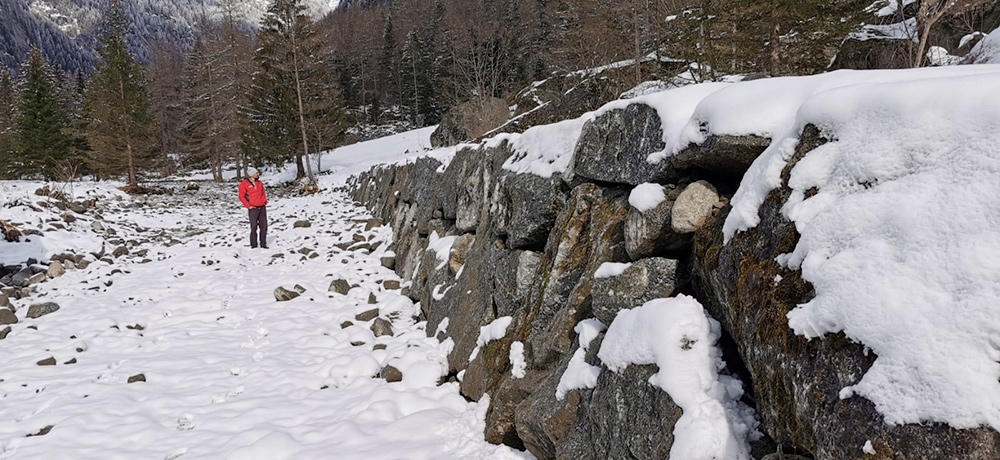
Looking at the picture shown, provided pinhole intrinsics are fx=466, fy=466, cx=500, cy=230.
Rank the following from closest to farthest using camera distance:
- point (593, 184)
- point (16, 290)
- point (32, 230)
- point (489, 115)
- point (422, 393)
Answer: point (593, 184)
point (422, 393)
point (16, 290)
point (32, 230)
point (489, 115)

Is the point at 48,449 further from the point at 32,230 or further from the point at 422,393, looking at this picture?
the point at 32,230

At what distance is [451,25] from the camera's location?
1826 inches

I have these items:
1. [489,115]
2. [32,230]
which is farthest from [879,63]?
[32,230]

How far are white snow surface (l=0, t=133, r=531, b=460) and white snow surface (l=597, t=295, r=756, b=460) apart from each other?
4.44ft

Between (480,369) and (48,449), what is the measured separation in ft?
11.0

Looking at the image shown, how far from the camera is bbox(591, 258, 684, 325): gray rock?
2539 millimetres

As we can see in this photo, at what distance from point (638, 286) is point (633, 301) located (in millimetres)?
88

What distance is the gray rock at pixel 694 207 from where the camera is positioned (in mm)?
2412

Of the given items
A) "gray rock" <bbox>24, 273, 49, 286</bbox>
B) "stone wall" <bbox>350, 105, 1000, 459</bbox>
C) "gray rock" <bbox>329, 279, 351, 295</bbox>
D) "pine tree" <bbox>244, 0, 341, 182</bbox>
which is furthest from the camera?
"pine tree" <bbox>244, 0, 341, 182</bbox>

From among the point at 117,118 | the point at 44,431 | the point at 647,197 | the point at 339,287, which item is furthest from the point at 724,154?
the point at 117,118

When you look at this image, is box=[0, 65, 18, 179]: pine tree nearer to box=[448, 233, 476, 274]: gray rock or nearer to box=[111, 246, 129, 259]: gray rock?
box=[111, 246, 129, 259]: gray rock

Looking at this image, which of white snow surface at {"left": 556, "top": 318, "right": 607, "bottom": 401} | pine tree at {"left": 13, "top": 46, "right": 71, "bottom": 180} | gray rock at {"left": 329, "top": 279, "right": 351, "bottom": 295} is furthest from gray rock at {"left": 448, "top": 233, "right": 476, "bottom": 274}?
pine tree at {"left": 13, "top": 46, "right": 71, "bottom": 180}

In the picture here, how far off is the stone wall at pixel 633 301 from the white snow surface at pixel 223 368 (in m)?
0.50

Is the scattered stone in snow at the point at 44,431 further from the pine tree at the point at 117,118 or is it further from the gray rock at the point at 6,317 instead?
the pine tree at the point at 117,118
